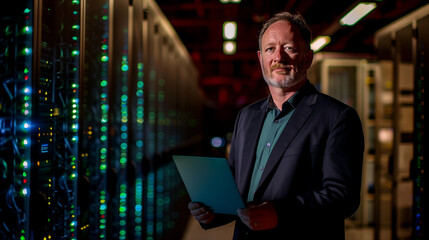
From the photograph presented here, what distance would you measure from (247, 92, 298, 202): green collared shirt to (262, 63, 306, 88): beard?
69mm

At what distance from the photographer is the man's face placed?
4.70 ft

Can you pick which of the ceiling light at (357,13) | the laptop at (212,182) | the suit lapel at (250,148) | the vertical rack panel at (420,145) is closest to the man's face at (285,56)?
the suit lapel at (250,148)

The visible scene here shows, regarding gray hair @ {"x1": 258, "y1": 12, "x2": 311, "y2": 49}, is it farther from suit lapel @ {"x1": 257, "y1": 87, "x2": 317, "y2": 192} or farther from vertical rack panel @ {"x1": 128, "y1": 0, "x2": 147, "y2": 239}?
vertical rack panel @ {"x1": 128, "y1": 0, "x2": 147, "y2": 239}

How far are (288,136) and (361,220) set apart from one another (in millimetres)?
4715

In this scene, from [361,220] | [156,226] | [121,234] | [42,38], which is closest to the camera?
[42,38]

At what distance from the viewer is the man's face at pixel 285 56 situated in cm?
143

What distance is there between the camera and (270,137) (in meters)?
1.51

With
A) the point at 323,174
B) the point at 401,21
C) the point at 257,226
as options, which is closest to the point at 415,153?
the point at 401,21

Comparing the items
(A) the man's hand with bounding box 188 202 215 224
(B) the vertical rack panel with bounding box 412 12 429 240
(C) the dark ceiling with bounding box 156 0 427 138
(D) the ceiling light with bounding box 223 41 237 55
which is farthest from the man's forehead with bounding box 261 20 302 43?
(D) the ceiling light with bounding box 223 41 237 55

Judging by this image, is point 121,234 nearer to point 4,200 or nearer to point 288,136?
point 4,200

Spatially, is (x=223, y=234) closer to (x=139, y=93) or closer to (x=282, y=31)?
(x=139, y=93)

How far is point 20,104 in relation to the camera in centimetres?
154

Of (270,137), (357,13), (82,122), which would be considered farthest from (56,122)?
(357,13)

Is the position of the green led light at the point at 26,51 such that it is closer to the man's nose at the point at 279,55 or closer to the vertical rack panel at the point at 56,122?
the vertical rack panel at the point at 56,122
